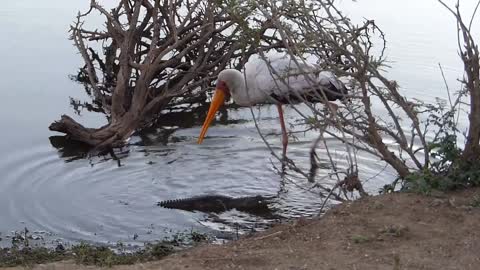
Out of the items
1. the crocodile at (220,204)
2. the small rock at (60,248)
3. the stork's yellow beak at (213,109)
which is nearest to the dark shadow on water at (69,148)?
the stork's yellow beak at (213,109)

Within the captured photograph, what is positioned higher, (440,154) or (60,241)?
(440,154)

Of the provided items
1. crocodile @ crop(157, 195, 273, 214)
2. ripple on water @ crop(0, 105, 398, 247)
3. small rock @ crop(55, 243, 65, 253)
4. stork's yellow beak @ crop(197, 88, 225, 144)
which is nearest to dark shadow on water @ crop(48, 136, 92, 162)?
ripple on water @ crop(0, 105, 398, 247)

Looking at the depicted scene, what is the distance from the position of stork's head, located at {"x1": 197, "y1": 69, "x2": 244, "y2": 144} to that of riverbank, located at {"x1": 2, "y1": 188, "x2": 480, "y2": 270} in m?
4.19

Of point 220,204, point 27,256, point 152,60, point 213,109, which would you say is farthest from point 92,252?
point 152,60

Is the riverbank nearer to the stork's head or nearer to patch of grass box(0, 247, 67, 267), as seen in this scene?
patch of grass box(0, 247, 67, 267)

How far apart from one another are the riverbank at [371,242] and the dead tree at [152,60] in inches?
181

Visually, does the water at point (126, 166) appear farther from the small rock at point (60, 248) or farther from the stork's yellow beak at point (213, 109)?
the small rock at point (60, 248)

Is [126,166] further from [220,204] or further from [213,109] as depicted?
[220,204]

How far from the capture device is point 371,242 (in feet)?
16.3

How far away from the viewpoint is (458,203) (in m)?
5.51

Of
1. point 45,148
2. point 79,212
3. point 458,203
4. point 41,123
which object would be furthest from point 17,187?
point 458,203

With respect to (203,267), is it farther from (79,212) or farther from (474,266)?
(79,212)

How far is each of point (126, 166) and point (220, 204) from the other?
160 cm

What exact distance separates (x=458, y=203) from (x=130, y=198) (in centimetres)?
354
